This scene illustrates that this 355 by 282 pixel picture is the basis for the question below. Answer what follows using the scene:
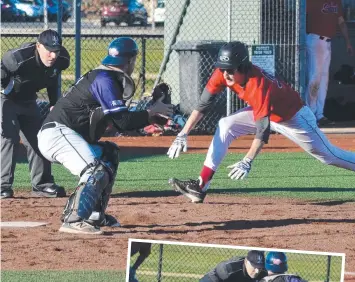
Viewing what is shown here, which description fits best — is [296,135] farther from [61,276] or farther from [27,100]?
[61,276]

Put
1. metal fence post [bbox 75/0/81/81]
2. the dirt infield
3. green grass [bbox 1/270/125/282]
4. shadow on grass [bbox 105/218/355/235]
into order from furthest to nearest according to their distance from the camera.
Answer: metal fence post [bbox 75/0/81/81] < shadow on grass [bbox 105/218/355/235] < the dirt infield < green grass [bbox 1/270/125/282]

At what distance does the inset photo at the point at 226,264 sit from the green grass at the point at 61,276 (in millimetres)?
390

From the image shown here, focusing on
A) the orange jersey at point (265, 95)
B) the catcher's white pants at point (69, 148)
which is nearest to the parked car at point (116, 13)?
the orange jersey at point (265, 95)

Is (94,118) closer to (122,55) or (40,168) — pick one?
(122,55)

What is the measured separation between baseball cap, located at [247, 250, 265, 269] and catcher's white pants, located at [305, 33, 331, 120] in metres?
11.2

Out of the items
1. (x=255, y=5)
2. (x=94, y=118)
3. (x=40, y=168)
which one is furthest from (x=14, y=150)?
(x=255, y=5)

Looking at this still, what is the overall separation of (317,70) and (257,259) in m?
11.3

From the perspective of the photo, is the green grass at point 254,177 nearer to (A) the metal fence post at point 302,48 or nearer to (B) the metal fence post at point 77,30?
(B) the metal fence post at point 77,30

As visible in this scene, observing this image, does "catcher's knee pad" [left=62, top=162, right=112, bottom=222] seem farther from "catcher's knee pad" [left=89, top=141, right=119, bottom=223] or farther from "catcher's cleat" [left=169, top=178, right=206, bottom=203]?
"catcher's cleat" [left=169, top=178, right=206, bottom=203]

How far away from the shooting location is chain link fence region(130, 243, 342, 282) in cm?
576

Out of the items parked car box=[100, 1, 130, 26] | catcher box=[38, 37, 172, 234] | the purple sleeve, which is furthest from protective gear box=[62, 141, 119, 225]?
parked car box=[100, 1, 130, 26]

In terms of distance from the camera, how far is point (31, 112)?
10.3 meters

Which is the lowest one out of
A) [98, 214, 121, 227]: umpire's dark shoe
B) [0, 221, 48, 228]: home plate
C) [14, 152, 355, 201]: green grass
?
[14, 152, 355, 201]: green grass

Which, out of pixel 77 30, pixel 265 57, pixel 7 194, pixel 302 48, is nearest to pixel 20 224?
pixel 7 194
